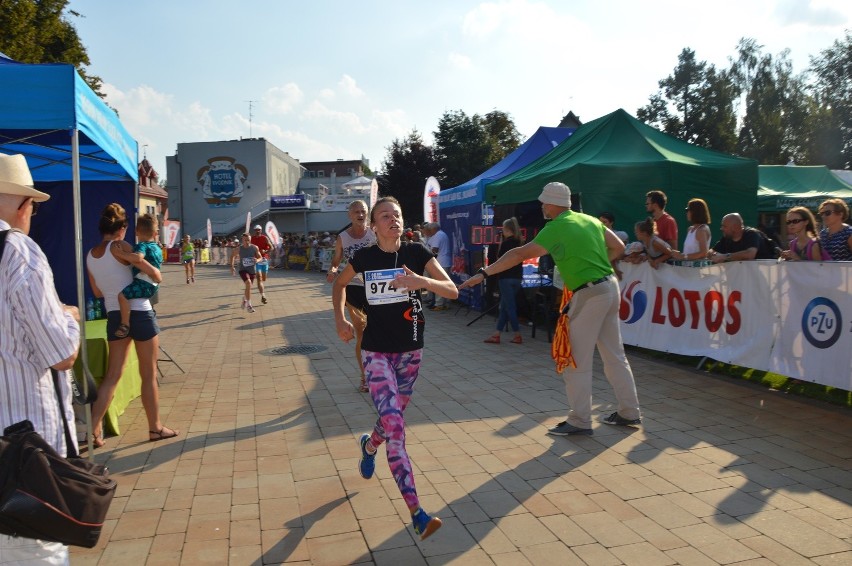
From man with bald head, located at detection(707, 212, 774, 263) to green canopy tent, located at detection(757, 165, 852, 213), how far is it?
36.5 feet

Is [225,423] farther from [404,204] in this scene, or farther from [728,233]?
[404,204]

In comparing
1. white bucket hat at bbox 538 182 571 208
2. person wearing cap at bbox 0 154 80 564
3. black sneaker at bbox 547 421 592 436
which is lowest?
black sneaker at bbox 547 421 592 436

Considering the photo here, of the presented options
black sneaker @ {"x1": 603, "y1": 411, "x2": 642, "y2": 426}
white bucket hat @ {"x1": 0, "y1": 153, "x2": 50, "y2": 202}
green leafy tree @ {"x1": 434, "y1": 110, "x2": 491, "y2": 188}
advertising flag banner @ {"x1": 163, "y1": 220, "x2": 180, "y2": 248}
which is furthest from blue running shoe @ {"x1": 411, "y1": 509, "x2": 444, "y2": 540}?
advertising flag banner @ {"x1": 163, "y1": 220, "x2": 180, "y2": 248}

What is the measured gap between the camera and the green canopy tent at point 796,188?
17688 millimetres

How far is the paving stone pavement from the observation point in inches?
141

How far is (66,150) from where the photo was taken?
6531mm

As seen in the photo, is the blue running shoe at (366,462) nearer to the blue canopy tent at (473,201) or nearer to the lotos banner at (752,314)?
the lotos banner at (752,314)

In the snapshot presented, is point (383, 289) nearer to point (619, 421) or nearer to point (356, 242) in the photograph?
point (619, 421)

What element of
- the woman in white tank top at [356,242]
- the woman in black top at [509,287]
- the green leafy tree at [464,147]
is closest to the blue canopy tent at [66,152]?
the woman in white tank top at [356,242]

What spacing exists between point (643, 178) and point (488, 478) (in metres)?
7.19

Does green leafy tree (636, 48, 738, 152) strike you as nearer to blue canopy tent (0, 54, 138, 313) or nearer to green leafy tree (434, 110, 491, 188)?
green leafy tree (434, 110, 491, 188)

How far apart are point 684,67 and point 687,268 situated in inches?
2454

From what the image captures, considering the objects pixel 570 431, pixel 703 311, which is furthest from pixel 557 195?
pixel 703 311

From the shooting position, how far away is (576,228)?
5355mm
